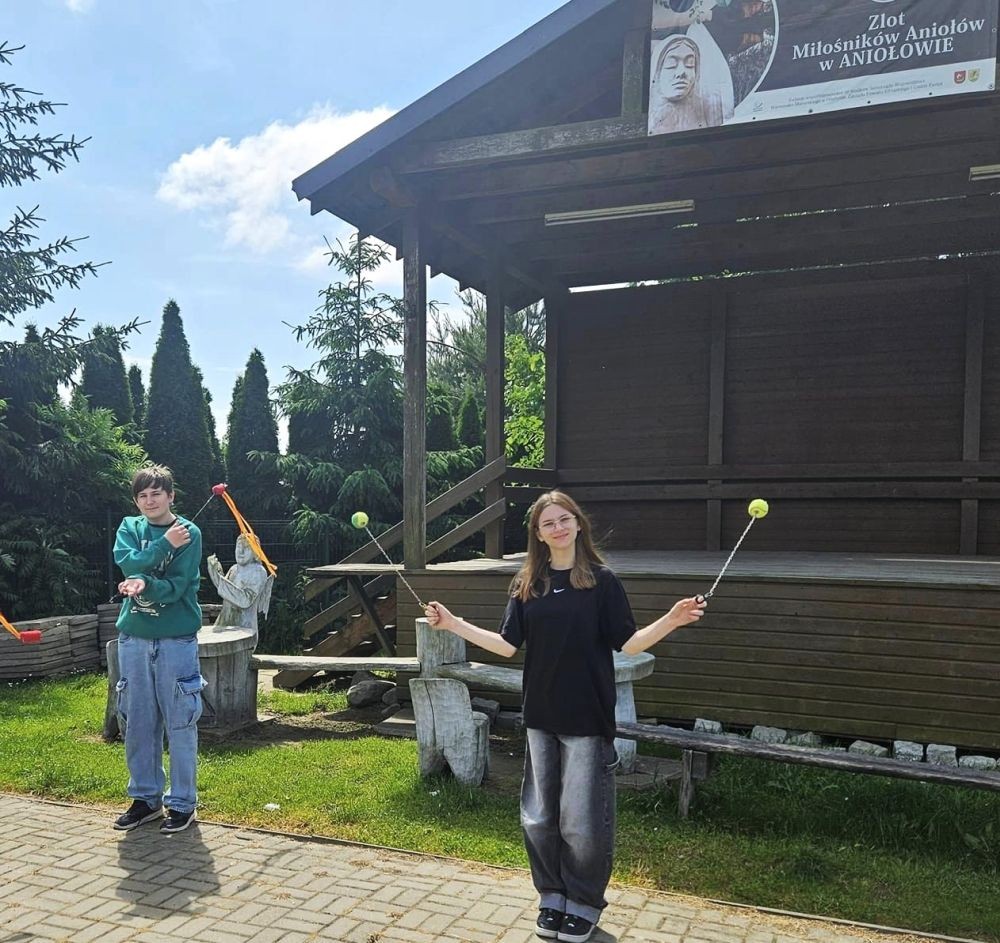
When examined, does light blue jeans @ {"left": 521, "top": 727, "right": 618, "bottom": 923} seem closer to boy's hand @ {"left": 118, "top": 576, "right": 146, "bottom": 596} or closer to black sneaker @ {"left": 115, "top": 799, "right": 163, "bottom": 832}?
boy's hand @ {"left": 118, "top": 576, "right": 146, "bottom": 596}

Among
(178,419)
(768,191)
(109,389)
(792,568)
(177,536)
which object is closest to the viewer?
(177,536)

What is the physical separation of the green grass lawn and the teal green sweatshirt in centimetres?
107

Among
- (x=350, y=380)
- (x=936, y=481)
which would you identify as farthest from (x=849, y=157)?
(x=350, y=380)

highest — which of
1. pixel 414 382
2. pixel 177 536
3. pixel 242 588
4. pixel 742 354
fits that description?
pixel 742 354

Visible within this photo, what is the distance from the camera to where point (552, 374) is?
10438 mm

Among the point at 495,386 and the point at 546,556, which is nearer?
the point at 546,556

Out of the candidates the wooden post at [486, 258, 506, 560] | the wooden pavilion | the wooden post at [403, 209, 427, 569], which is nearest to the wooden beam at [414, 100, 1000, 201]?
the wooden pavilion

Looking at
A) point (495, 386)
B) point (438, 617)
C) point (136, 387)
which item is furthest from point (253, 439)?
point (438, 617)

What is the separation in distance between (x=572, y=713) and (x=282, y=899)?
1481 millimetres

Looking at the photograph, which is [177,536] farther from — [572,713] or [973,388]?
[973,388]

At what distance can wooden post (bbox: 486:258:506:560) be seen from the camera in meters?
9.02

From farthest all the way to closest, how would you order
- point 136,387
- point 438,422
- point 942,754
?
point 136,387, point 438,422, point 942,754

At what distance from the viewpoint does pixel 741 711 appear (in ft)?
20.2

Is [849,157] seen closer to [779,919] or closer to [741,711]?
[741,711]
